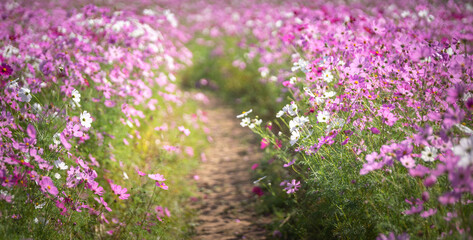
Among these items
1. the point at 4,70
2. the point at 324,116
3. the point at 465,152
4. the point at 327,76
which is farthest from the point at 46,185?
the point at 465,152

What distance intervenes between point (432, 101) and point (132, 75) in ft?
11.2

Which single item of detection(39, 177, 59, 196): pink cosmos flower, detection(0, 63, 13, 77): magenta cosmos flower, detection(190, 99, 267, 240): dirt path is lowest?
detection(190, 99, 267, 240): dirt path

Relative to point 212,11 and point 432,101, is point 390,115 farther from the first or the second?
point 212,11

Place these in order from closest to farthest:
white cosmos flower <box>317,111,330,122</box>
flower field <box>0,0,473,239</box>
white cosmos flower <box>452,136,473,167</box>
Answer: white cosmos flower <box>452,136,473,167</box> → flower field <box>0,0,473,239</box> → white cosmos flower <box>317,111,330,122</box>

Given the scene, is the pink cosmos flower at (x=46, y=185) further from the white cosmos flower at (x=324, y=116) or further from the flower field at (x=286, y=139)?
the white cosmos flower at (x=324, y=116)

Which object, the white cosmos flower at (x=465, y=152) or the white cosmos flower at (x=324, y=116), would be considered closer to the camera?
the white cosmos flower at (x=465, y=152)

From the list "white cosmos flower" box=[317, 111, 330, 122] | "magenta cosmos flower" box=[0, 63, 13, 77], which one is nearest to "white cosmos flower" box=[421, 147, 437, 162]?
"white cosmos flower" box=[317, 111, 330, 122]

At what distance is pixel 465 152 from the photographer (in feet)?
5.47

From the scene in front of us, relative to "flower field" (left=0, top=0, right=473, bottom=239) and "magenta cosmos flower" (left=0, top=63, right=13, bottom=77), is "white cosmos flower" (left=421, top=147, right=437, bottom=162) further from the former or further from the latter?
"magenta cosmos flower" (left=0, top=63, right=13, bottom=77)

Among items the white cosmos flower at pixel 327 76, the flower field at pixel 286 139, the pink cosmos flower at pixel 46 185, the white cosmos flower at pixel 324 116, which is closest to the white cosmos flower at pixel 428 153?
the flower field at pixel 286 139

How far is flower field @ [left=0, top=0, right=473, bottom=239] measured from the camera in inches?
83.4

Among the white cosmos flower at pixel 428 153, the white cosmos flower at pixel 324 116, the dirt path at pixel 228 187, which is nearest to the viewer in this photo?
the white cosmos flower at pixel 428 153

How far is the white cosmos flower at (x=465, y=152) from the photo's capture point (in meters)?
1.56

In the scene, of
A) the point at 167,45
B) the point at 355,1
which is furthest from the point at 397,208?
the point at 355,1
